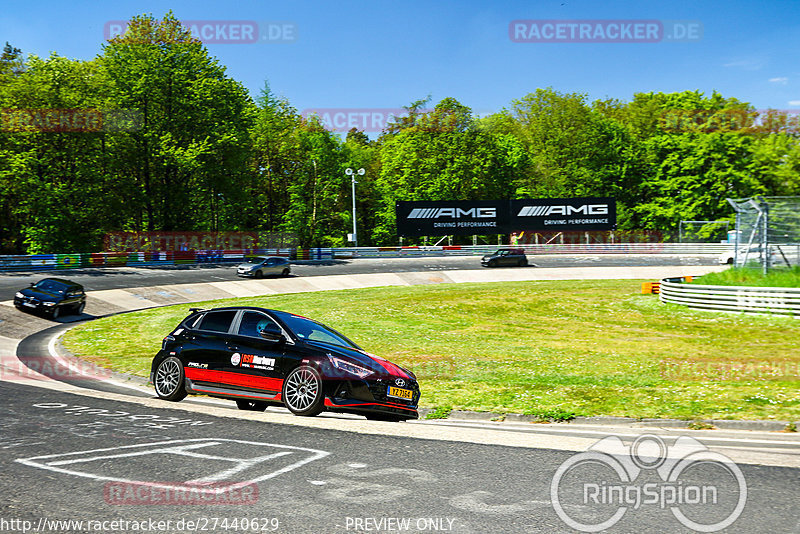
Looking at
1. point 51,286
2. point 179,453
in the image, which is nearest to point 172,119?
point 51,286

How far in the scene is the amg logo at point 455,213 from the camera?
204ft

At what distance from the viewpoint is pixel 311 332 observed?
419 inches

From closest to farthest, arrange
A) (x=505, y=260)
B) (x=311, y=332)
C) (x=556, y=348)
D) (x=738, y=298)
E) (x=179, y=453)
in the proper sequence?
(x=179, y=453) < (x=311, y=332) < (x=556, y=348) < (x=738, y=298) < (x=505, y=260)

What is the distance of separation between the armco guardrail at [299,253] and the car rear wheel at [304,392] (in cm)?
4007

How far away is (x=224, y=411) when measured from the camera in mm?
10359

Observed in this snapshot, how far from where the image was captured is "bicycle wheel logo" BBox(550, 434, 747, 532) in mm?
5780

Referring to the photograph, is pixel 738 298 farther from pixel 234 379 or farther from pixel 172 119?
pixel 172 119

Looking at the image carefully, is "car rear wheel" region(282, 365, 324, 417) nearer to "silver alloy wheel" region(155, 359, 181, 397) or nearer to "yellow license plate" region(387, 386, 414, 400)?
"yellow license plate" region(387, 386, 414, 400)

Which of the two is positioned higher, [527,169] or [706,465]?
[527,169]

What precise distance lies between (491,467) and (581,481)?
100 cm

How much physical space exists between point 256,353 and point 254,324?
2.11ft

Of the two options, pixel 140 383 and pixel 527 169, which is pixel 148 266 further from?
pixel 527 169

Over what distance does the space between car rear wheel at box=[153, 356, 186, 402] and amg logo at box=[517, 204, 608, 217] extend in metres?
53.9

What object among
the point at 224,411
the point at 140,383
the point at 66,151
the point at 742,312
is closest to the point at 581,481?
the point at 224,411
